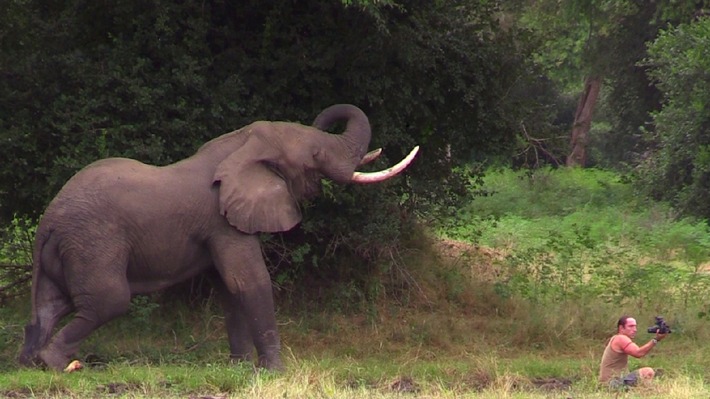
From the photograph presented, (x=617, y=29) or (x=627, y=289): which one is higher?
(x=617, y=29)

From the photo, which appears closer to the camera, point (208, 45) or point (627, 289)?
point (208, 45)

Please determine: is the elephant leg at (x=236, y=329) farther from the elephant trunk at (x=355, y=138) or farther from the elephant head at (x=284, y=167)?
the elephant trunk at (x=355, y=138)

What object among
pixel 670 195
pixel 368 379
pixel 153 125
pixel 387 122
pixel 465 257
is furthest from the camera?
pixel 670 195

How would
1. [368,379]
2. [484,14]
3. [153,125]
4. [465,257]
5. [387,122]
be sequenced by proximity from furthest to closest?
[465,257]
[484,14]
[387,122]
[153,125]
[368,379]

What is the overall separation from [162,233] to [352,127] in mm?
2270

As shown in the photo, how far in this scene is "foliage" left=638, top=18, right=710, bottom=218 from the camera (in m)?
17.6

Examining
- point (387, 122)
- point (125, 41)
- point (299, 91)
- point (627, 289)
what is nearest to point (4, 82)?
point (125, 41)

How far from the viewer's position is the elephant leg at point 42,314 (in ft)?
36.9

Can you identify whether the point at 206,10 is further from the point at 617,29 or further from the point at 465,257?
the point at 617,29

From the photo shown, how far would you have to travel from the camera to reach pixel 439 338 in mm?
15297

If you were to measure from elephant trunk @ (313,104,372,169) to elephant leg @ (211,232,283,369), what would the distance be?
1459 millimetres

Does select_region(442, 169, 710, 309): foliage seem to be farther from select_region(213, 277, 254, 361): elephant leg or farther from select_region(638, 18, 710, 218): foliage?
select_region(213, 277, 254, 361): elephant leg

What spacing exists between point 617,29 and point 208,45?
1584 centimetres

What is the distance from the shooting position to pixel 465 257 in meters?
18.3
